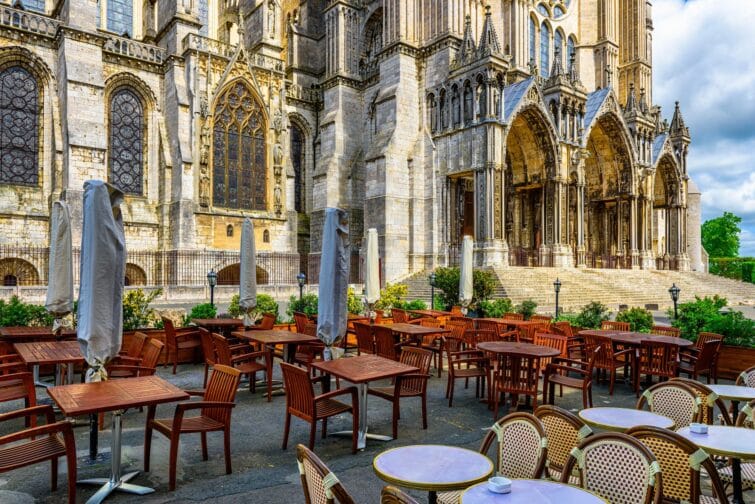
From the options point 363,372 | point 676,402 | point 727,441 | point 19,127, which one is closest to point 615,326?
point 676,402

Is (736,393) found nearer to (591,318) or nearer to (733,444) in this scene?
(733,444)

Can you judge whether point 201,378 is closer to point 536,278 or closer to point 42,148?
point 536,278

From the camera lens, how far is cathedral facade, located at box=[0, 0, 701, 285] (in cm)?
2039

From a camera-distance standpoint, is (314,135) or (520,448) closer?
(520,448)

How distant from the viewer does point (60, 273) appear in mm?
7469

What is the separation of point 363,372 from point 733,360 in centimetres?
684

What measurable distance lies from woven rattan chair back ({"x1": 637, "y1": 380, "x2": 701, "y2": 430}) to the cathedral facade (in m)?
17.6

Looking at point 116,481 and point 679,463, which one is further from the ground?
point 679,463

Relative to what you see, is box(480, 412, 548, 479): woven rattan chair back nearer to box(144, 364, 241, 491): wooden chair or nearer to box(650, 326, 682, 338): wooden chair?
box(144, 364, 241, 491): wooden chair

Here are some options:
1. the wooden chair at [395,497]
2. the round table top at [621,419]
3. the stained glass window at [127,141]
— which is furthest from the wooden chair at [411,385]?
the stained glass window at [127,141]

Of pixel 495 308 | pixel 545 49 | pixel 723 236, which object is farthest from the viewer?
pixel 723 236

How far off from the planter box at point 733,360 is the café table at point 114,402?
27.9 ft

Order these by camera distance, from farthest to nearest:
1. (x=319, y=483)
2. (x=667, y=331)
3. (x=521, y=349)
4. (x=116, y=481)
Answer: (x=667, y=331)
(x=521, y=349)
(x=116, y=481)
(x=319, y=483)

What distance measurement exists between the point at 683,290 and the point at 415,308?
56.8 feet
